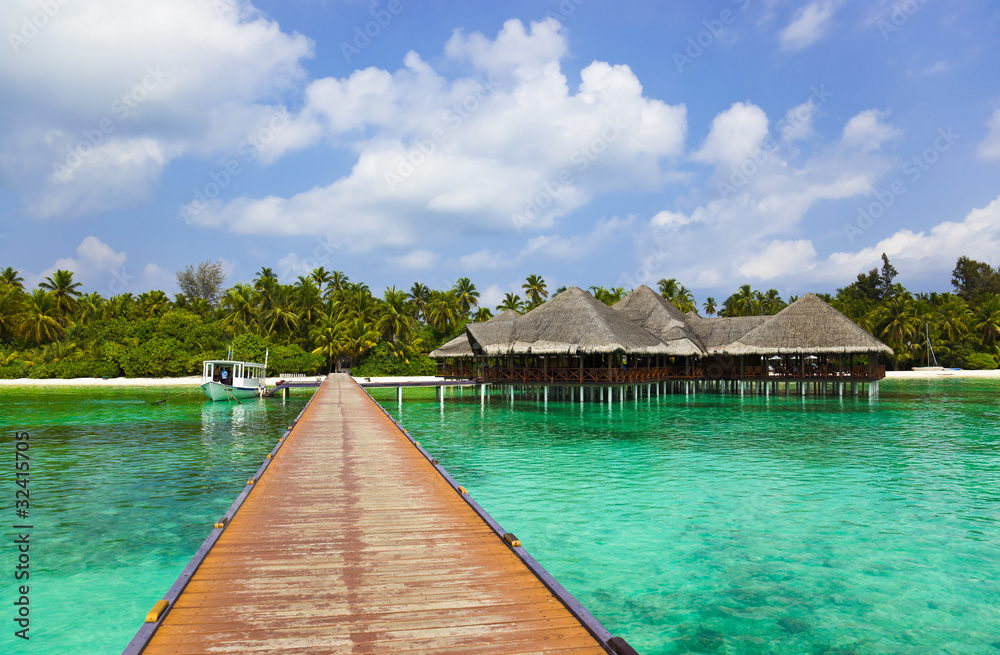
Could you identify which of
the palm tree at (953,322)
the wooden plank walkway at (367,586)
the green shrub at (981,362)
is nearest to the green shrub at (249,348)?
the wooden plank walkway at (367,586)

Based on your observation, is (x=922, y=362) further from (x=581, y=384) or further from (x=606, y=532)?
(x=606, y=532)

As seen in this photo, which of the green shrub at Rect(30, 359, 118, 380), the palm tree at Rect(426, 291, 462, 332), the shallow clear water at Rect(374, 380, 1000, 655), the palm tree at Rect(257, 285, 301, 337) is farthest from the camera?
the palm tree at Rect(426, 291, 462, 332)

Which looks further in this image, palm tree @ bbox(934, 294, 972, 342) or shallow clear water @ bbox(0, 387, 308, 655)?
palm tree @ bbox(934, 294, 972, 342)

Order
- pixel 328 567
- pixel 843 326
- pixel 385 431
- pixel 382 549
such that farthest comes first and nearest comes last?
pixel 843 326
pixel 385 431
pixel 382 549
pixel 328 567

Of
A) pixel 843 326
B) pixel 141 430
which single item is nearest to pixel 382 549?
pixel 141 430

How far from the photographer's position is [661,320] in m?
39.6

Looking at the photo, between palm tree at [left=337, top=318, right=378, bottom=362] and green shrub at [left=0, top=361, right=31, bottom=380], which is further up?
palm tree at [left=337, top=318, right=378, bottom=362]

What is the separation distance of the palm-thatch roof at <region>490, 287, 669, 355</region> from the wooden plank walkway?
71.3ft

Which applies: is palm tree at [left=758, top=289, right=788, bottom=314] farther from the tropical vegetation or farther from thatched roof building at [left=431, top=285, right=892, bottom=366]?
thatched roof building at [left=431, top=285, right=892, bottom=366]

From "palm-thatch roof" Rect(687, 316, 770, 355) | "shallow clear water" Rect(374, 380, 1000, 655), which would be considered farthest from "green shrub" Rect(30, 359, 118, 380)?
"palm-thatch roof" Rect(687, 316, 770, 355)

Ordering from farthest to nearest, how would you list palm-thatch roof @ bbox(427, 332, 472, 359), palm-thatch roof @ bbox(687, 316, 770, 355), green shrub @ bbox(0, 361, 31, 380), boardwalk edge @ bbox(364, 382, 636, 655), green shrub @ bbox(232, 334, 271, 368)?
green shrub @ bbox(0, 361, 31, 380), green shrub @ bbox(232, 334, 271, 368), palm-thatch roof @ bbox(427, 332, 472, 359), palm-thatch roof @ bbox(687, 316, 770, 355), boardwalk edge @ bbox(364, 382, 636, 655)

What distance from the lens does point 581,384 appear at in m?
29.8

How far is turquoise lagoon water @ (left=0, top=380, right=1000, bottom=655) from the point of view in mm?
6039

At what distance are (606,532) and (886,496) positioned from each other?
5.65 meters
